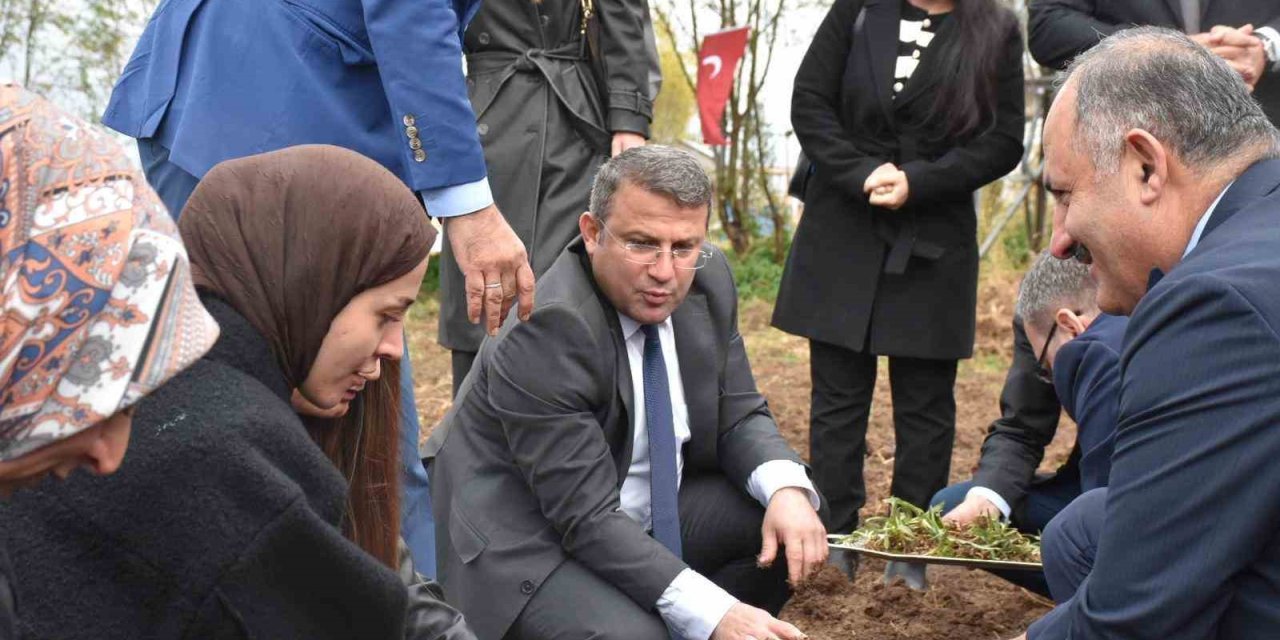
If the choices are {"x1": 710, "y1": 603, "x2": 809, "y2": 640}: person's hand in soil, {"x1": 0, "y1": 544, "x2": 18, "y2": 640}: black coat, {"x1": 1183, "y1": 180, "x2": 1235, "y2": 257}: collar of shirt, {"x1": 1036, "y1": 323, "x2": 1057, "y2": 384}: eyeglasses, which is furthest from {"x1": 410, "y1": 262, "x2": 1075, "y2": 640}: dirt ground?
{"x1": 0, "y1": 544, "x2": 18, "y2": 640}: black coat

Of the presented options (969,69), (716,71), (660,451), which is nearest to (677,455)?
(660,451)

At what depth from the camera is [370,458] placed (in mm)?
2496

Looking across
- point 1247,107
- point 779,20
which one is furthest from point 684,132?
point 1247,107

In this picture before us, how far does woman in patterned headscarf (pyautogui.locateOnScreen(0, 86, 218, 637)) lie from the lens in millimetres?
1328

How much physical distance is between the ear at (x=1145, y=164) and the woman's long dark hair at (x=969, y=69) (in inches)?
81.2

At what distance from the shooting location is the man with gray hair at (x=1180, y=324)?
1.98 metres

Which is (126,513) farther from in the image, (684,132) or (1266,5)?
(684,132)

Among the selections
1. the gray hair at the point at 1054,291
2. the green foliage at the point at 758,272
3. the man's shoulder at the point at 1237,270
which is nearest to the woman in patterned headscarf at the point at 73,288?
the man's shoulder at the point at 1237,270

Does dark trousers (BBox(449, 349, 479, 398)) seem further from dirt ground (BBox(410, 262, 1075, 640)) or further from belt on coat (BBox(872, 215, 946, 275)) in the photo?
belt on coat (BBox(872, 215, 946, 275))

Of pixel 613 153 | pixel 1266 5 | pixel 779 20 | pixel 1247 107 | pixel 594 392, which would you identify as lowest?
pixel 779 20

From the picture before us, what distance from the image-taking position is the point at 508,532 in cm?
329

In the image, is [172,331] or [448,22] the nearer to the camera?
[172,331]

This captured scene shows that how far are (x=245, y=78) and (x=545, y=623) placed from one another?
134 centimetres

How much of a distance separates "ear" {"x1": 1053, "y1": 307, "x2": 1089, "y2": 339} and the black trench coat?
1240 millimetres
